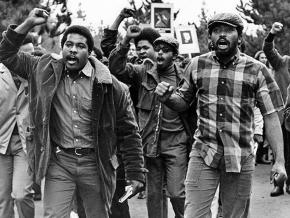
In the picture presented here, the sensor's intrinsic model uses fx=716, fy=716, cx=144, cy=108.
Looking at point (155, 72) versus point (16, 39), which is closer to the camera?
point (16, 39)

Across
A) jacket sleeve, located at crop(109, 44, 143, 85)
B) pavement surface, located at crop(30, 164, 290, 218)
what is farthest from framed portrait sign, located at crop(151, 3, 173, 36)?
jacket sleeve, located at crop(109, 44, 143, 85)

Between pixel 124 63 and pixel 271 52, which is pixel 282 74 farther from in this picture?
pixel 124 63

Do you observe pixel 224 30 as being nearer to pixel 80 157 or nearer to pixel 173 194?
pixel 80 157

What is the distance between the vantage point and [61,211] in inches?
213

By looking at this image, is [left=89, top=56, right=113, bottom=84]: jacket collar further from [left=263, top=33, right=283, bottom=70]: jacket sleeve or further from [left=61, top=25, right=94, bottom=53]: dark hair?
[left=263, top=33, right=283, bottom=70]: jacket sleeve

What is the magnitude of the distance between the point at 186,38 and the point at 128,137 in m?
8.22

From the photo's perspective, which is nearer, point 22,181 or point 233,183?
point 233,183

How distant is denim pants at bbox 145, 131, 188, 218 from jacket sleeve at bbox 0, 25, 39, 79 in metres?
2.02

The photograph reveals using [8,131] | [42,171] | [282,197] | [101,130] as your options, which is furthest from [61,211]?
[282,197]

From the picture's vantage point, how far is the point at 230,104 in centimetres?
559

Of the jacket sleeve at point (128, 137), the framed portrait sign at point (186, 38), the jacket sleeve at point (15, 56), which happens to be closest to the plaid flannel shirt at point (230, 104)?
the jacket sleeve at point (128, 137)

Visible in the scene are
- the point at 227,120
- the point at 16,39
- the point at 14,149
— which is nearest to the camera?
the point at 16,39

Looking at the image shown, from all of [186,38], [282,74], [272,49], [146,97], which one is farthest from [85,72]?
[186,38]

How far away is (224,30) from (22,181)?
2.43 m
